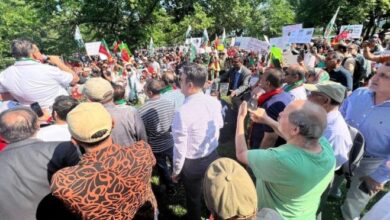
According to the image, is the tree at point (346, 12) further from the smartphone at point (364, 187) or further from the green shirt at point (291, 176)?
the green shirt at point (291, 176)

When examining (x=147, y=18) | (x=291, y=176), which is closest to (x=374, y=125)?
(x=291, y=176)

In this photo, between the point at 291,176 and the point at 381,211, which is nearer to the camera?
the point at 381,211

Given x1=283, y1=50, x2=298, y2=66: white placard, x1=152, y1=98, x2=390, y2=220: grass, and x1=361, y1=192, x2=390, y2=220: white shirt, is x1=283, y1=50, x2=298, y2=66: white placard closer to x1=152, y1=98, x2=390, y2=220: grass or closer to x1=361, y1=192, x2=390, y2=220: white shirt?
x1=152, y1=98, x2=390, y2=220: grass

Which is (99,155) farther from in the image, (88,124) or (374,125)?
(374,125)

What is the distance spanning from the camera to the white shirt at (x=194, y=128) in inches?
118

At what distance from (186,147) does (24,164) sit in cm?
153

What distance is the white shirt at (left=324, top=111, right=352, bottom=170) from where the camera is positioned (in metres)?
2.79

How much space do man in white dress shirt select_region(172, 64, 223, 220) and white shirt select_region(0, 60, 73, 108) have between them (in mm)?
1501

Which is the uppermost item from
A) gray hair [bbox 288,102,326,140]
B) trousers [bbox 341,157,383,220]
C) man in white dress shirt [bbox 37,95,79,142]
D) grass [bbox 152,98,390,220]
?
gray hair [bbox 288,102,326,140]

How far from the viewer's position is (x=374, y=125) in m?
3.12

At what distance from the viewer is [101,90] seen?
10.3 ft

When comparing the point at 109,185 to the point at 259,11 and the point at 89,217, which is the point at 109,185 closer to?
the point at 89,217

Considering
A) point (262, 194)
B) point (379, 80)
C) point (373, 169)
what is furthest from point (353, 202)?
point (262, 194)

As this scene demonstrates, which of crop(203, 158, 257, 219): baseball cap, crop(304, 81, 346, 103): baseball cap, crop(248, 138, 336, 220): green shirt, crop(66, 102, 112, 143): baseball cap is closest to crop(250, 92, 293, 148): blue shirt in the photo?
crop(304, 81, 346, 103): baseball cap
